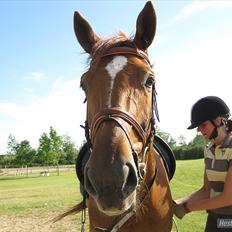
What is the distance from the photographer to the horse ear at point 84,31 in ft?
11.0

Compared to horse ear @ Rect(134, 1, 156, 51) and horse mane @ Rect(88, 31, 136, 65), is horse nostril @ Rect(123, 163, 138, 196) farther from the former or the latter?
horse ear @ Rect(134, 1, 156, 51)

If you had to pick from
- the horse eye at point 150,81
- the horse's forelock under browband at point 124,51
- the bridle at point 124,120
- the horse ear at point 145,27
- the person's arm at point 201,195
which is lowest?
the person's arm at point 201,195

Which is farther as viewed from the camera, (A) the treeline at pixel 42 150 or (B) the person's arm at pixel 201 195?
(A) the treeline at pixel 42 150

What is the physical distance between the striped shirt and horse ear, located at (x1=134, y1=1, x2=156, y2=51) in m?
1.27

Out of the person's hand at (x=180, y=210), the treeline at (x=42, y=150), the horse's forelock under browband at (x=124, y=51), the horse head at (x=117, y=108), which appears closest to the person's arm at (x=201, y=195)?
the person's hand at (x=180, y=210)

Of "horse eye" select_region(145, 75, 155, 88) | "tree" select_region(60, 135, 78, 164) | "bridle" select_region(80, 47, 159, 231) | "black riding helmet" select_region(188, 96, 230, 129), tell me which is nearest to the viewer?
"bridle" select_region(80, 47, 159, 231)

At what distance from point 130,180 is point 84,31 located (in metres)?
1.70

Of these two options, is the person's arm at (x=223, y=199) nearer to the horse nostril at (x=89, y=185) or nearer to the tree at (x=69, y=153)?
the horse nostril at (x=89, y=185)

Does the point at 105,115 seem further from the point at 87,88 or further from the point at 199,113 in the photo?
the point at 199,113

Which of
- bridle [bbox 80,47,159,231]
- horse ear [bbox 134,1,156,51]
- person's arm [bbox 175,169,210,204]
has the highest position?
horse ear [bbox 134,1,156,51]

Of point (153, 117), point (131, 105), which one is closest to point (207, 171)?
point (153, 117)

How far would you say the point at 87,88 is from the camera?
9.52 ft

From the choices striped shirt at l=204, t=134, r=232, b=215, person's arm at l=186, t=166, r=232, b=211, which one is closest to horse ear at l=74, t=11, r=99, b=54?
striped shirt at l=204, t=134, r=232, b=215

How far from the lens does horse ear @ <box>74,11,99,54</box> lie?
3.36 meters
